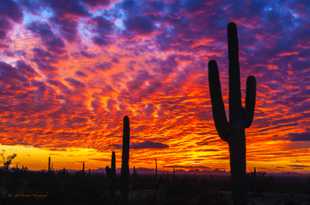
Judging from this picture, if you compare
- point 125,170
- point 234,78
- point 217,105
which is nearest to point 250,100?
point 234,78

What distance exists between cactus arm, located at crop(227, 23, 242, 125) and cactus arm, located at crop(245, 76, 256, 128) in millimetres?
487

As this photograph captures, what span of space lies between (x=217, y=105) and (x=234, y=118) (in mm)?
671

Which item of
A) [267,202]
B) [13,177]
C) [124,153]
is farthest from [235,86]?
[13,177]

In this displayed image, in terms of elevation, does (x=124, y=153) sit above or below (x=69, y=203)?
above

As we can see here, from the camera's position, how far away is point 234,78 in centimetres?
1245

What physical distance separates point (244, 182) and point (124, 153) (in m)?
8.28

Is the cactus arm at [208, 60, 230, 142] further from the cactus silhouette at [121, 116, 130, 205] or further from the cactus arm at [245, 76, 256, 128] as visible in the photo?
the cactus silhouette at [121, 116, 130, 205]

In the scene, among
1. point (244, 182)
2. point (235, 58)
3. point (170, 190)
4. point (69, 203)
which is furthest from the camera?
point (170, 190)

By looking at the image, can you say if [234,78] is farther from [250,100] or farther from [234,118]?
[234,118]

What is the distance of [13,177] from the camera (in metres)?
27.2

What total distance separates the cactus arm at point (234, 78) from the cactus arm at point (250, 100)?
49 cm

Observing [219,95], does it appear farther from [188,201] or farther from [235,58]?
[188,201]

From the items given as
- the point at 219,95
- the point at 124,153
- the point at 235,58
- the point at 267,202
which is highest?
the point at 235,58

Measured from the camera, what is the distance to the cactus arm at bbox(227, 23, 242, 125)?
485 inches
